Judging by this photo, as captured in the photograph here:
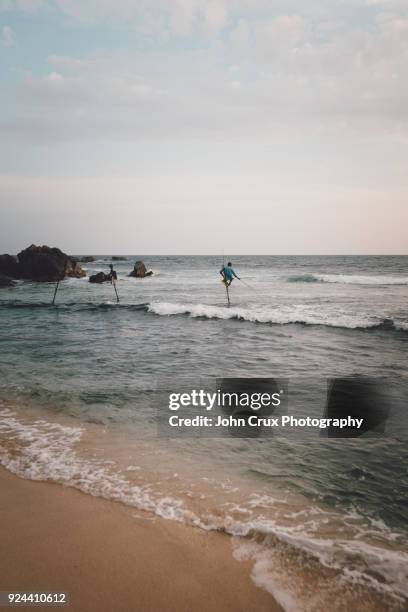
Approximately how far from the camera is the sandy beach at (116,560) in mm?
2805

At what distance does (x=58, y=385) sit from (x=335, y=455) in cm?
623

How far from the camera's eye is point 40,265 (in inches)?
1694

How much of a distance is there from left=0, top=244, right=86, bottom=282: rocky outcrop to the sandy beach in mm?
40977

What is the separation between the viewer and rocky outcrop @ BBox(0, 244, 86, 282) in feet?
140

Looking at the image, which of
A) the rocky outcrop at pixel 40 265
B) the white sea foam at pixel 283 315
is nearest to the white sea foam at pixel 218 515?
the white sea foam at pixel 283 315

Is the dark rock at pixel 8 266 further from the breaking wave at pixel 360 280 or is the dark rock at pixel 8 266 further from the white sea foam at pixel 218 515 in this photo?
the white sea foam at pixel 218 515

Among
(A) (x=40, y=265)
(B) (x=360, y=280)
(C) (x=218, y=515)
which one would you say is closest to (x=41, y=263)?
(A) (x=40, y=265)

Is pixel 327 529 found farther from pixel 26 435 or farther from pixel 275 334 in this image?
pixel 275 334

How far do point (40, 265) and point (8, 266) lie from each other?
270 inches

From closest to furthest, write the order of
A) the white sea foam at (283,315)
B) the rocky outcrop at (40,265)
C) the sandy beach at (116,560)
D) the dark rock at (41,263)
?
the sandy beach at (116,560) < the white sea foam at (283,315) < the dark rock at (41,263) < the rocky outcrop at (40,265)

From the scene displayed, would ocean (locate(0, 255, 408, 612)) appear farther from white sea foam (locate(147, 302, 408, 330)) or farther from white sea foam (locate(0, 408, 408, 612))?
white sea foam (locate(147, 302, 408, 330))

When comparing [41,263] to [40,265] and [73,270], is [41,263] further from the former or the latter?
[73,270]

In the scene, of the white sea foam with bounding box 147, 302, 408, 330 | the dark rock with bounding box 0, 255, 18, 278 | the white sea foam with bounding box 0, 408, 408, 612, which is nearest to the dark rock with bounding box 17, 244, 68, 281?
the dark rock with bounding box 0, 255, 18, 278

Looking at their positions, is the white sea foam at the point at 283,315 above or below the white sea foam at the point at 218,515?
above
